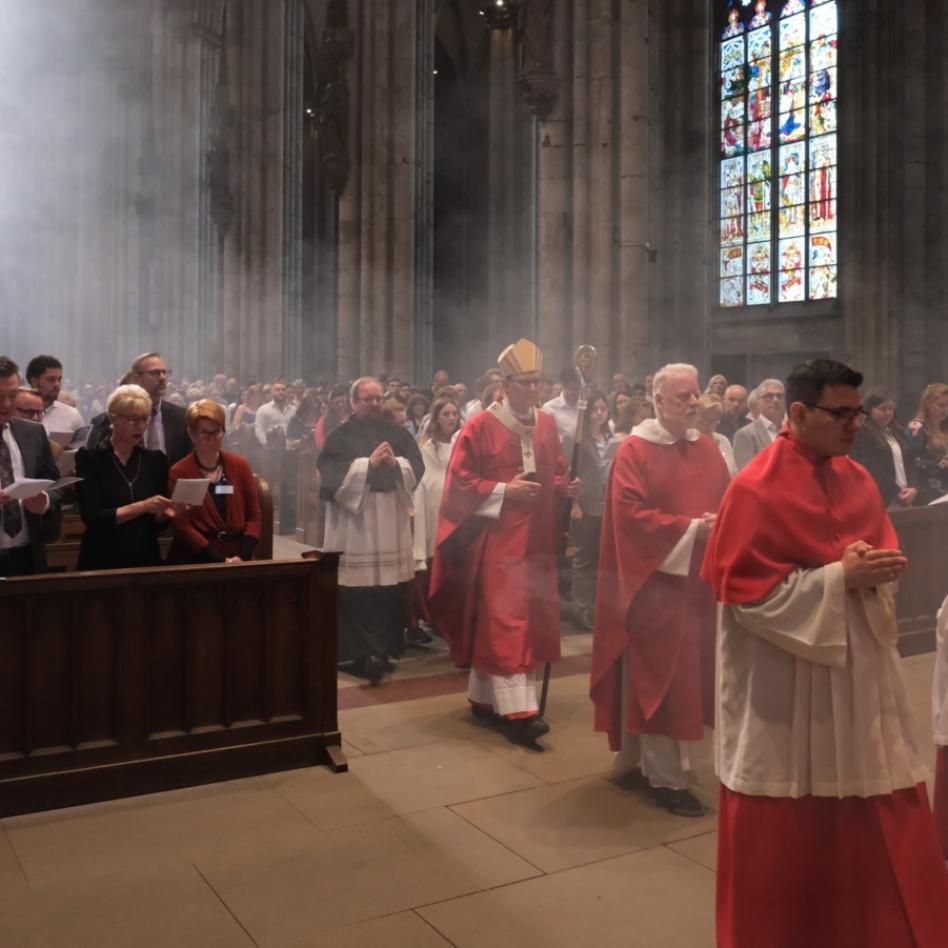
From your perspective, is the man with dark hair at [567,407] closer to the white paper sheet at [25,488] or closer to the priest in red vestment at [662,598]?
the priest in red vestment at [662,598]

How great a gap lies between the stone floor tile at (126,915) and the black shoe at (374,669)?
8.73 ft

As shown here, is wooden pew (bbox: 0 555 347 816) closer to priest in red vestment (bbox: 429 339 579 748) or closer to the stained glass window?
priest in red vestment (bbox: 429 339 579 748)

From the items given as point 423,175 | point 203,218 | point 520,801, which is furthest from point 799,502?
point 203,218

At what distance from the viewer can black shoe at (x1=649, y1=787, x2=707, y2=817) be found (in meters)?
4.31

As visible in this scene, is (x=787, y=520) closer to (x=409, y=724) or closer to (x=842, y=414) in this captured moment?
(x=842, y=414)

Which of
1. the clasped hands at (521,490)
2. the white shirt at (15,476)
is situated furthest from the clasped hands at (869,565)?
the white shirt at (15,476)

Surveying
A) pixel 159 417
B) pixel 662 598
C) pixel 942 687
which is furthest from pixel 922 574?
pixel 159 417

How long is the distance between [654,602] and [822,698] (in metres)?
1.70

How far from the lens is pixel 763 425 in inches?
299

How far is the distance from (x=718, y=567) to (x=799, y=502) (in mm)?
264

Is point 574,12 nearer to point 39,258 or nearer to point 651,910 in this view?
point 651,910

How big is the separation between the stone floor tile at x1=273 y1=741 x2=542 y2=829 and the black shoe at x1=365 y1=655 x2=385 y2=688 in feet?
4.21

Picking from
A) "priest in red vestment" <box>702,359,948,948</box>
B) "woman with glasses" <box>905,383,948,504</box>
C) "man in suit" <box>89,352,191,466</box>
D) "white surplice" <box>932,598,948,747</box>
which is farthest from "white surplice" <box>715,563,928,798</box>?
"woman with glasses" <box>905,383,948,504</box>

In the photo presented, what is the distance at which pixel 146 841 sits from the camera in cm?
402
